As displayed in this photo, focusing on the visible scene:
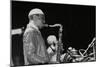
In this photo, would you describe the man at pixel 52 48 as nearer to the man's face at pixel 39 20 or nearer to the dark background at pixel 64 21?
the dark background at pixel 64 21

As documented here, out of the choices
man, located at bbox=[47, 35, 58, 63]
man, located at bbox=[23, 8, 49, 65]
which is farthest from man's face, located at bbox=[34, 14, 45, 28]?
man, located at bbox=[47, 35, 58, 63]

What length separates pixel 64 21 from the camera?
2.23 metres

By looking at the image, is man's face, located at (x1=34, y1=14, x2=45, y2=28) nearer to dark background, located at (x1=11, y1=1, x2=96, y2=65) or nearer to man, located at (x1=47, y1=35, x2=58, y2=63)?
dark background, located at (x1=11, y1=1, x2=96, y2=65)

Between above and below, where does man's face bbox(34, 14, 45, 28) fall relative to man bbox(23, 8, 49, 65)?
above

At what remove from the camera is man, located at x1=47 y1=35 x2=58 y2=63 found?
2.19 m

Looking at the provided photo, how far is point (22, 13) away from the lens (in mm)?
2076

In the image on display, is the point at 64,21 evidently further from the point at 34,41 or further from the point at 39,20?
the point at 34,41

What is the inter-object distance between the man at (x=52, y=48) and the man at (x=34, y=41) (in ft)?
0.20

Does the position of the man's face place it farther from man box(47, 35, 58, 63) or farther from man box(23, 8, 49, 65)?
man box(47, 35, 58, 63)

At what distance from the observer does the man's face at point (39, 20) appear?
2164mm

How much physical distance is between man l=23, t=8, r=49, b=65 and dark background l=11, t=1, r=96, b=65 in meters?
0.05

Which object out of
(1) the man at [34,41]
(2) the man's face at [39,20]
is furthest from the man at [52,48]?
(2) the man's face at [39,20]

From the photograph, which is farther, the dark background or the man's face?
the man's face
